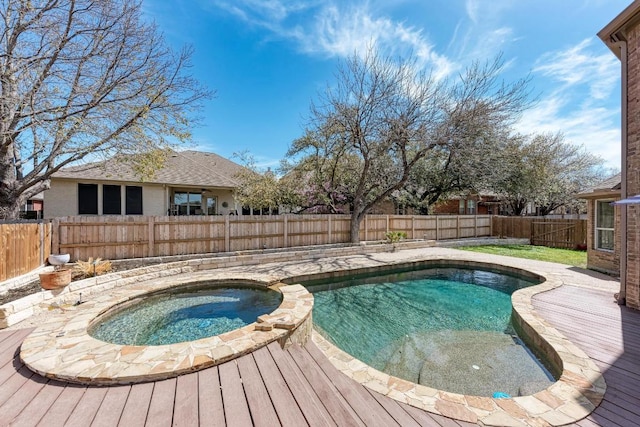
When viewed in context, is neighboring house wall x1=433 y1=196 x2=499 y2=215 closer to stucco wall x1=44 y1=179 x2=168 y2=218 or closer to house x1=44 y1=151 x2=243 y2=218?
house x1=44 y1=151 x2=243 y2=218

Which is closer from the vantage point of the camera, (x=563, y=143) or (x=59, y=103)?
(x=59, y=103)

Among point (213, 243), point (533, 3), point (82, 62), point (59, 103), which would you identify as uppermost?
point (533, 3)

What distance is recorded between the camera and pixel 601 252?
859 cm

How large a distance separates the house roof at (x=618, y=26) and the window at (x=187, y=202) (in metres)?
16.3

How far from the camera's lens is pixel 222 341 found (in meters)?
3.62

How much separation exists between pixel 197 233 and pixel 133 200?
6045mm

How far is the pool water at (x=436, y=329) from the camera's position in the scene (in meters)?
3.90

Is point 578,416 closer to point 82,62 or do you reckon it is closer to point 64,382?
point 64,382

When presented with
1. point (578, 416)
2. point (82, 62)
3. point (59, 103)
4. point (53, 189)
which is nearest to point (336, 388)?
point (578, 416)

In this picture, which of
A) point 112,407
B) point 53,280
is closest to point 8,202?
point 53,280

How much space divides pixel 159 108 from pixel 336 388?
948 cm

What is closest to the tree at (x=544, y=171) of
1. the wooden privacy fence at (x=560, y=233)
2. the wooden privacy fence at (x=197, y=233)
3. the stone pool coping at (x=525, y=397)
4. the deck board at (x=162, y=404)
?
the wooden privacy fence at (x=560, y=233)

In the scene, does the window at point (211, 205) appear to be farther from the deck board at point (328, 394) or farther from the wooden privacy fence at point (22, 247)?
the deck board at point (328, 394)

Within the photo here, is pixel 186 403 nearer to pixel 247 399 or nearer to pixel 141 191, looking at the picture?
pixel 247 399
